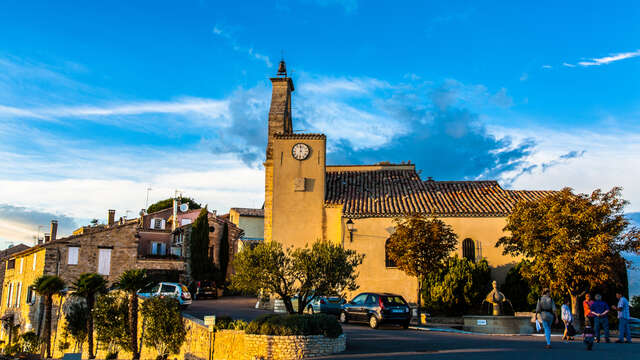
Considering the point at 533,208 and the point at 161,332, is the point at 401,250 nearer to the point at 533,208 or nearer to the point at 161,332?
the point at 533,208

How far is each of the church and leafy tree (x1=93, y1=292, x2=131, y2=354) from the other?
9.95 m

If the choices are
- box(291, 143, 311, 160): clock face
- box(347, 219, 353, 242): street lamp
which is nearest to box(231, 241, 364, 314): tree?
box(347, 219, 353, 242): street lamp

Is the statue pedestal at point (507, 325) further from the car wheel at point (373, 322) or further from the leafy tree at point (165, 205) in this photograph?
the leafy tree at point (165, 205)

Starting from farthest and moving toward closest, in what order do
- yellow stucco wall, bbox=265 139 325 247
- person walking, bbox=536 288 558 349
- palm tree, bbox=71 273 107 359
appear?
1. yellow stucco wall, bbox=265 139 325 247
2. palm tree, bbox=71 273 107 359
3. person walking, bbox=536 288 558 349

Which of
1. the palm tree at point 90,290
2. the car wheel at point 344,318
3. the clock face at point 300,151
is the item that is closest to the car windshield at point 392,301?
the car wheel at point 344,318

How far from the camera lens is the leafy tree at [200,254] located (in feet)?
152

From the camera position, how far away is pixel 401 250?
28547 mm

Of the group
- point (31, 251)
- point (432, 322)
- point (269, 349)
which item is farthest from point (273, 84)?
point (269, 349)

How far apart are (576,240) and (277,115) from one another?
20.2 metres

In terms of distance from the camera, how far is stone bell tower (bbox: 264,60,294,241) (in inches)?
1400

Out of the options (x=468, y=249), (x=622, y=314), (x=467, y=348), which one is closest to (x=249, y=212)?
(x=468, y=249)

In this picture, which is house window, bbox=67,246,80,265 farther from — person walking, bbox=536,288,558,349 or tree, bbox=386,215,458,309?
person walking, bbox=536,288,558,349

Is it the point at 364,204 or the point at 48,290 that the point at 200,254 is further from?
the point at 364,204

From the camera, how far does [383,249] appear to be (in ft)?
106
